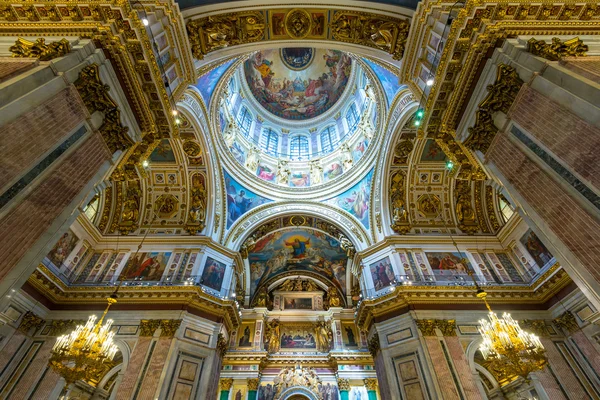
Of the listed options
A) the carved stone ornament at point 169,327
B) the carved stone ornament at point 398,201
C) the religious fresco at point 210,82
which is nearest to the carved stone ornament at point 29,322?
the carved stone ornament at point 169,327

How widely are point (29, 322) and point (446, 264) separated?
16.0m

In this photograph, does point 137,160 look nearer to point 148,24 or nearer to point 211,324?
point 148,24

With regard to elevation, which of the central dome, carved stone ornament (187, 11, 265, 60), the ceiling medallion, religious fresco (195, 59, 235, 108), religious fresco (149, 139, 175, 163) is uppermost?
the central dome

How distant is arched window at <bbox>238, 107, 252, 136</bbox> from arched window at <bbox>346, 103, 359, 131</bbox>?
6.98m

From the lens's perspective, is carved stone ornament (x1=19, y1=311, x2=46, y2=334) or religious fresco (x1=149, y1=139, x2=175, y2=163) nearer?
carved stone ornament (x1=19, y1=311, x2=46, y2=334)

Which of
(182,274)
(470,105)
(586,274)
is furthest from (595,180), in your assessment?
(182,274)

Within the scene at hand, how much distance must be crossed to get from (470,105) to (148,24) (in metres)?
7.31

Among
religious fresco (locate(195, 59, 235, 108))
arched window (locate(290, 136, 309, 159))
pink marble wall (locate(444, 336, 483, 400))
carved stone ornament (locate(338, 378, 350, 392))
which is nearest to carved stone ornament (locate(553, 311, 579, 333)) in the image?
pink marble wall (locate(444, 336, 483, 400))

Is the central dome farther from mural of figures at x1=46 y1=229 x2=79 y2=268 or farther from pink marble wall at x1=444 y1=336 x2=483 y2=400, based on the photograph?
pink marble wall at x1=444 y1=336 x2=483 y2=400

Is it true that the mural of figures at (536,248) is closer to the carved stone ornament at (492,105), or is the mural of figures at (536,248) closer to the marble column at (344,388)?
the carved stone ornament at (492,105)

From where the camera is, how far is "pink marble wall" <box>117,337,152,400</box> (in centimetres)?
887

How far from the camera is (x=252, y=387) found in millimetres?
14828

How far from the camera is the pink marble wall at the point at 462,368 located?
8672mm

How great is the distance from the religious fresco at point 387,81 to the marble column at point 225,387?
1646 centimetres
